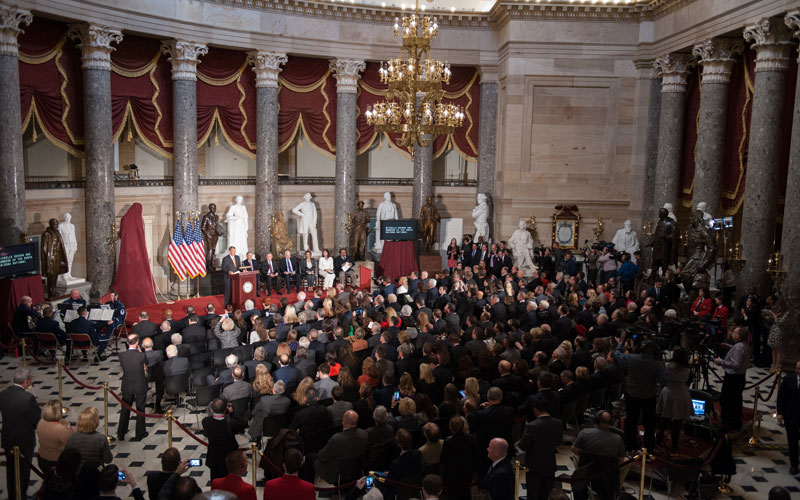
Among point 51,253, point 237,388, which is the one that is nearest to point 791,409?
point 237,388

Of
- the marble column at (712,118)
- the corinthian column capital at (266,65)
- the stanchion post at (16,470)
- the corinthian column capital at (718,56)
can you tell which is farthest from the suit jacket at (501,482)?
the corinthian column capital at (266,65)

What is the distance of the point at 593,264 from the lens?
2019 cm

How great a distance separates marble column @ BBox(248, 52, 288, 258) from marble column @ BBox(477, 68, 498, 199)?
7.11 metres

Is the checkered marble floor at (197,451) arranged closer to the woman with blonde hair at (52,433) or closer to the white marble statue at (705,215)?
the woman with blonde hair at (52,433)

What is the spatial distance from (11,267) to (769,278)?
17254 mm

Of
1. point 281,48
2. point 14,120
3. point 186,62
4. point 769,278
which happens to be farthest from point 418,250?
point 14,120

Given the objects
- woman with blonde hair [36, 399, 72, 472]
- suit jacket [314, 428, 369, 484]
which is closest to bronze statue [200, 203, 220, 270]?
woman with blonde hair [36, 399, 72, 472]

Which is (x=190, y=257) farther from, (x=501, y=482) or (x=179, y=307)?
(x=501, y=482)

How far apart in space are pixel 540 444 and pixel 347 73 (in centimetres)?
1779

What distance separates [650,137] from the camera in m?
22.3

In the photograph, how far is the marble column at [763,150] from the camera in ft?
51.8

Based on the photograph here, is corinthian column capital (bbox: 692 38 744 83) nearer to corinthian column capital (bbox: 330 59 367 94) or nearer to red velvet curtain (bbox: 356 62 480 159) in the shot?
red velvet curtain (bbox: 356 62 480 159)

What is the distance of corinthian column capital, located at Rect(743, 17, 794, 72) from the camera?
15648mm

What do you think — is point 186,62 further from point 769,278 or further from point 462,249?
point 769,278
